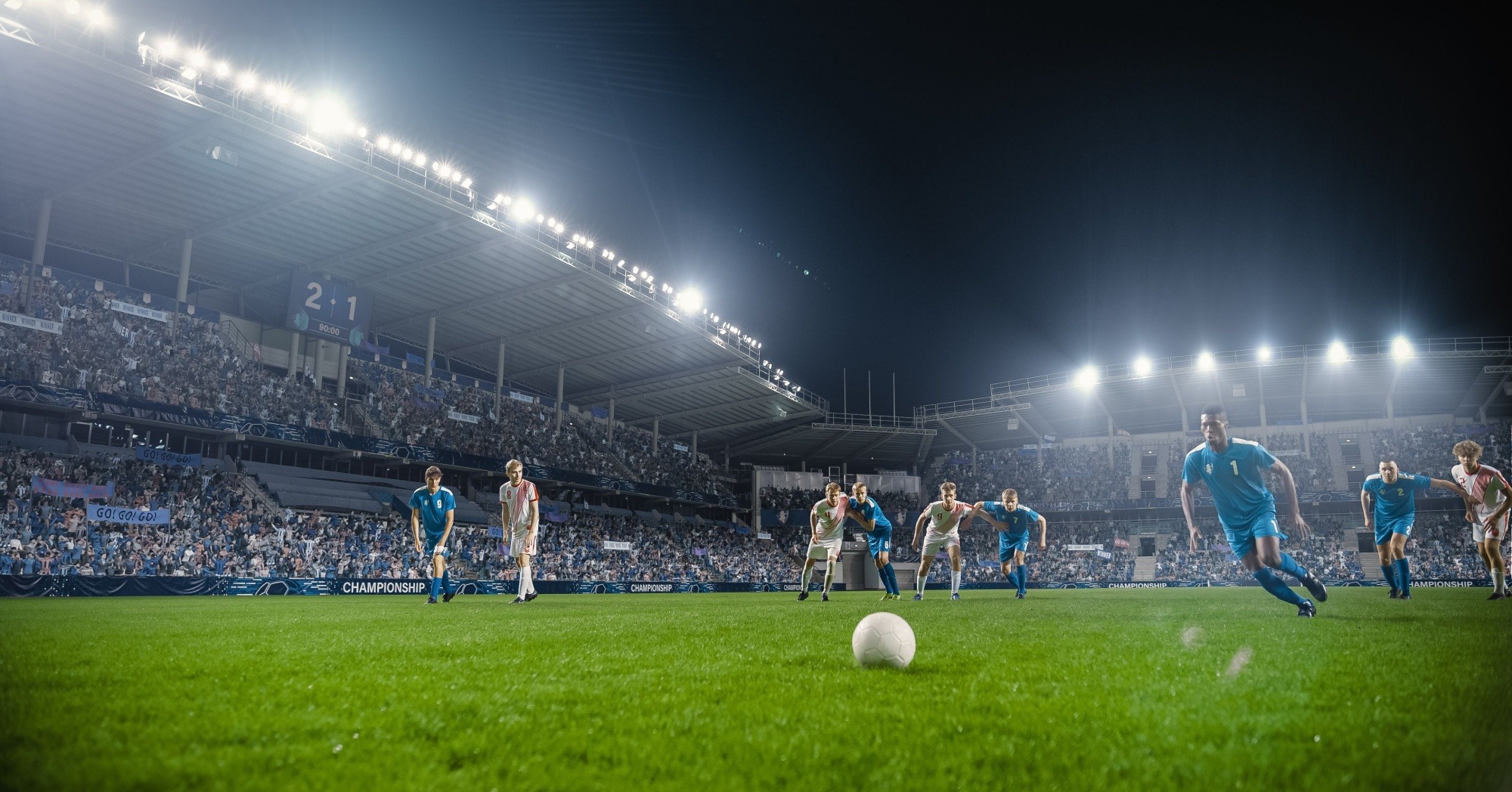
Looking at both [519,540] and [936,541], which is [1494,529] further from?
[519,540]

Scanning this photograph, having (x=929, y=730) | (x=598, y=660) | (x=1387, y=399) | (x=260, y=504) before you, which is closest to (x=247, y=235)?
(x=260, y=504)

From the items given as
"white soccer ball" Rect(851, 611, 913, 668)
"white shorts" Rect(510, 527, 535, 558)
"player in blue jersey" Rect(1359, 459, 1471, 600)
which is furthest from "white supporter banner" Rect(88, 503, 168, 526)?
"player in blue jersey" Rect(1359, 459, 1471, 600)

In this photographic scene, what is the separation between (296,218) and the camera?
29875mm

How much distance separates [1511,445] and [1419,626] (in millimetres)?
51357

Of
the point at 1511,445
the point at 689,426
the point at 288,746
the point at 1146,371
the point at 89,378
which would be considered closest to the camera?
the point at 288,746

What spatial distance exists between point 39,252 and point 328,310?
8.80 meters

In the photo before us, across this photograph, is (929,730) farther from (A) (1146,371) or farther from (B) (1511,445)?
(B) (1511,445)

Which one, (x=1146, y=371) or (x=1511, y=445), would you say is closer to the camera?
(x=1511, y=445)

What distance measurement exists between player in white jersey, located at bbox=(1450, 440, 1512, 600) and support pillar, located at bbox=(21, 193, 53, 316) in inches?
1384

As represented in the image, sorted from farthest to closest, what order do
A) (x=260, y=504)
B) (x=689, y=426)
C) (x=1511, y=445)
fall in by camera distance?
(x=689, y=426) < (x=1511, y=445) < (x=260, y=504)

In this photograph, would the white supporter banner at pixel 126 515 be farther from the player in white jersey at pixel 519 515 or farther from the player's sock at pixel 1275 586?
the player's sock at pixel 1275 586

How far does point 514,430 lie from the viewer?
42.3 m

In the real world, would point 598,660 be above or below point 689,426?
below

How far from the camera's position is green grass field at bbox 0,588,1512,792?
8.80 ft
